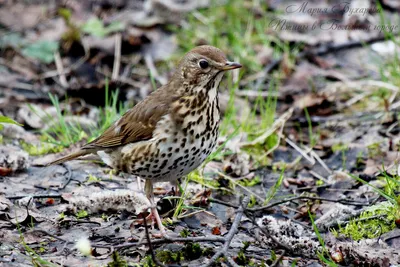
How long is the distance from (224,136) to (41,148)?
1637mm

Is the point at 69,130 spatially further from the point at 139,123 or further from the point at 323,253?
the point at 323,253

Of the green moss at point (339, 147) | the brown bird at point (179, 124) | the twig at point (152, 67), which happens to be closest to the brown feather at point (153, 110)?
the brown bird at point (179, 124)

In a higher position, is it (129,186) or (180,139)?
(180,139)

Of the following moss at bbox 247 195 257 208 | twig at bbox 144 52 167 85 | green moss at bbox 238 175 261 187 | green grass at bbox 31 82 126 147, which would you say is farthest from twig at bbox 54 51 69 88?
moss at bbox 247 195 257 208

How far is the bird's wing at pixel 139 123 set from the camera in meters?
4.31

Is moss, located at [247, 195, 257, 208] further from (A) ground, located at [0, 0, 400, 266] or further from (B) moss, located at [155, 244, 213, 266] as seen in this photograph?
(B) moss, located at [155, 244, 213, 266]

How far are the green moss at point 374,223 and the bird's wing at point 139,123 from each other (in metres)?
1.41

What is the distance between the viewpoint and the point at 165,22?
913cm

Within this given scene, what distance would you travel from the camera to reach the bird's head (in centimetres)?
422

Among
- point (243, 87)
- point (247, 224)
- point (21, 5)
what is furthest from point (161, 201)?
point (21, 5)

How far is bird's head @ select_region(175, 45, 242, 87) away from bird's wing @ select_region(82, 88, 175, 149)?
179 mm

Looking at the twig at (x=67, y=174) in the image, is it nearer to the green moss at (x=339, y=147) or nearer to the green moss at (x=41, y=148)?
the green moss at (x=41, y=148)

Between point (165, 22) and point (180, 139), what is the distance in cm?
526

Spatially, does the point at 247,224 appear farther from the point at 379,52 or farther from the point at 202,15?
the point at 202,15
